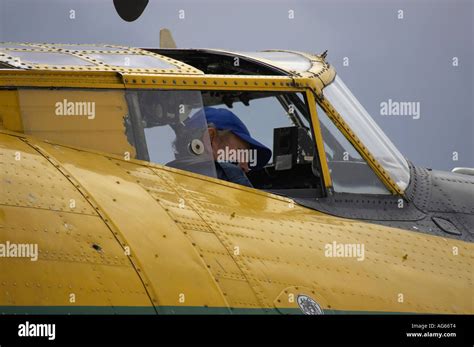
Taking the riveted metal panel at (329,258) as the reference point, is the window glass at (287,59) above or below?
above

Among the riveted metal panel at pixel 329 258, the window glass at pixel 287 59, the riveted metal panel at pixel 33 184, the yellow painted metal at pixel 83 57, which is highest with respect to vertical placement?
the yellow painted metal at pixel 83 57

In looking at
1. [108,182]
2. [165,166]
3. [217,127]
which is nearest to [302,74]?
[217,127]

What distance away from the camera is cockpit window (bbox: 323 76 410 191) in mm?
8391

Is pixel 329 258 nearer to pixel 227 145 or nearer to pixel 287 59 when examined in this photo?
pixel 227 145

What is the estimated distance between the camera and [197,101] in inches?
303

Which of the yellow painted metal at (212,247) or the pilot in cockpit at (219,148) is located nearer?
the yellow painted metal at (212,247)

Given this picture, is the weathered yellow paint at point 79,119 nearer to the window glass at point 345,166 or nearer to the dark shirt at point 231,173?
the dark shirt at point 231,173

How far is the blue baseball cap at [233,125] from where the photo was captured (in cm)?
844

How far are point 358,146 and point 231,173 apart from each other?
1.18 meters

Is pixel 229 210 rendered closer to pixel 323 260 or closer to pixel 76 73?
pixel 323 260

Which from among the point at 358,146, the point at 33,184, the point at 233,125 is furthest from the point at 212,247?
the point at 358,146

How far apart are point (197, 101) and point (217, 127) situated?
0.75m

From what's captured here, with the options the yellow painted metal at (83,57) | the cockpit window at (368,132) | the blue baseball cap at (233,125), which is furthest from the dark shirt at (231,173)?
the cockpit window at (368,132)

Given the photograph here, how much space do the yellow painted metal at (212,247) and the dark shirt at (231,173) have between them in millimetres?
271
